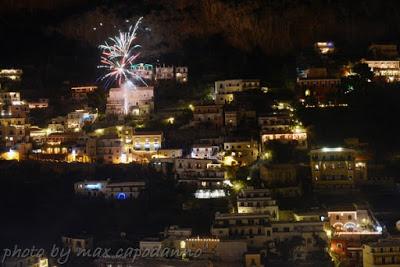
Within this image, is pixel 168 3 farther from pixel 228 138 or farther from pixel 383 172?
pixel 383 172

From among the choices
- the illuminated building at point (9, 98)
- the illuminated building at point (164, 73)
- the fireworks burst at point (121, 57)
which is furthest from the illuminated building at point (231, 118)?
the illuminated building at point (9, 98)

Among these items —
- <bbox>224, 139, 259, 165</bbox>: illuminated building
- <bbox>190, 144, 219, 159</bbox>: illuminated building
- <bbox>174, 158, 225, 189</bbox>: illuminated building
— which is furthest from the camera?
<bbox>190, 144, 219, 159</bbox>: illuminated building

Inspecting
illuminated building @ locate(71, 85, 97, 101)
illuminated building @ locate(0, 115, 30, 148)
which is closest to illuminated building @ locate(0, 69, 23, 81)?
illuminated building @ locate(71, 85, 97, 101)

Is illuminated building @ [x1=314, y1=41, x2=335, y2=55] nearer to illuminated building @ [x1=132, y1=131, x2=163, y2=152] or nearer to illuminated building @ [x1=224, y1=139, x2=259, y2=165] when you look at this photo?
illuminated building @ [x1=224, y1=139, x2=259, y2=165]

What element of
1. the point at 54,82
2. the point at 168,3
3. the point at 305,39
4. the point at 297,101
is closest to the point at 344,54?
the point at 305,39

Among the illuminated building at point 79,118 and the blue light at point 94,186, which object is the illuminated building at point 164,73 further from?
the blue light at point 94,186

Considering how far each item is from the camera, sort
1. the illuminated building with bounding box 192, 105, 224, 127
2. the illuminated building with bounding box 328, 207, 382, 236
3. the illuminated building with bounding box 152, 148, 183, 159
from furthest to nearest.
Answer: the illuminated building with bounding box 192, 105, 224, 127
the illuminated building with bounding box 152, 148, 183, 159
the illuminated building with bounding box 328, 207, 382, 236
